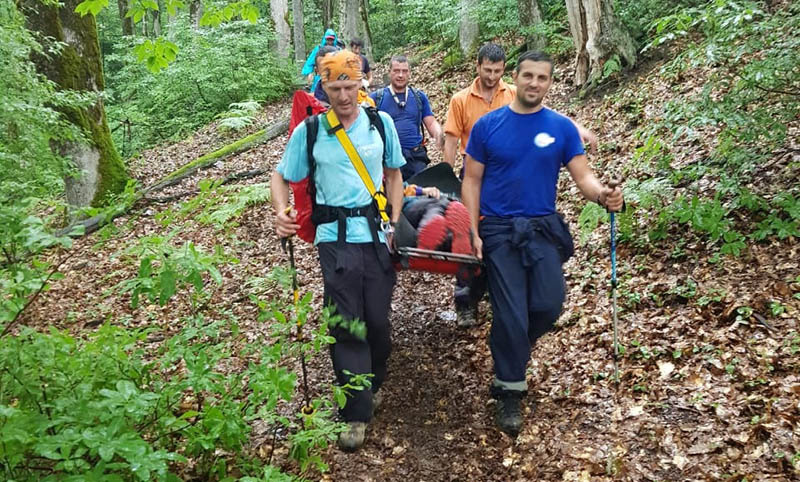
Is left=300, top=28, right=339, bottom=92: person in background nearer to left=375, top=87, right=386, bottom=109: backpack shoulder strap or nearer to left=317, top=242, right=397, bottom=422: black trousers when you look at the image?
left=375, top=87, right=386, bottom=109: backpack shoulder strap

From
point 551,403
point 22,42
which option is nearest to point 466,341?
point 551,403

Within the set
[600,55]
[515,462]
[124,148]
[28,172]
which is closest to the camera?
[515,462]

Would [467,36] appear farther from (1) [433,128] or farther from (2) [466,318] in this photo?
(2) [466,318]

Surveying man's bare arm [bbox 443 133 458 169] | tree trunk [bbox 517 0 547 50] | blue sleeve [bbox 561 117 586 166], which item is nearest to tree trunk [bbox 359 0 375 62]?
tree trunk [bbox 517 0 547 50]

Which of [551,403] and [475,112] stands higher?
[475,112]

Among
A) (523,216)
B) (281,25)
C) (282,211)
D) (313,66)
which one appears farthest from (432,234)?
(281,25)

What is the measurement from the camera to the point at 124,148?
58.9 feet

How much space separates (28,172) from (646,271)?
23.3 ft

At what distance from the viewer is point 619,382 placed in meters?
4.57

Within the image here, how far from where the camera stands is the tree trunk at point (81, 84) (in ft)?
32.7

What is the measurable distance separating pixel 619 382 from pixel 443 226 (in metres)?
1.82

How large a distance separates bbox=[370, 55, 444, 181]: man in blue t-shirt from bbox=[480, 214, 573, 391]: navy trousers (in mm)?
2824

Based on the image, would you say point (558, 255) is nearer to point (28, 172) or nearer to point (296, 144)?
point (296, 144)

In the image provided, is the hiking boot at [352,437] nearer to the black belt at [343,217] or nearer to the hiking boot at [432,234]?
the black belt at [343,217]
